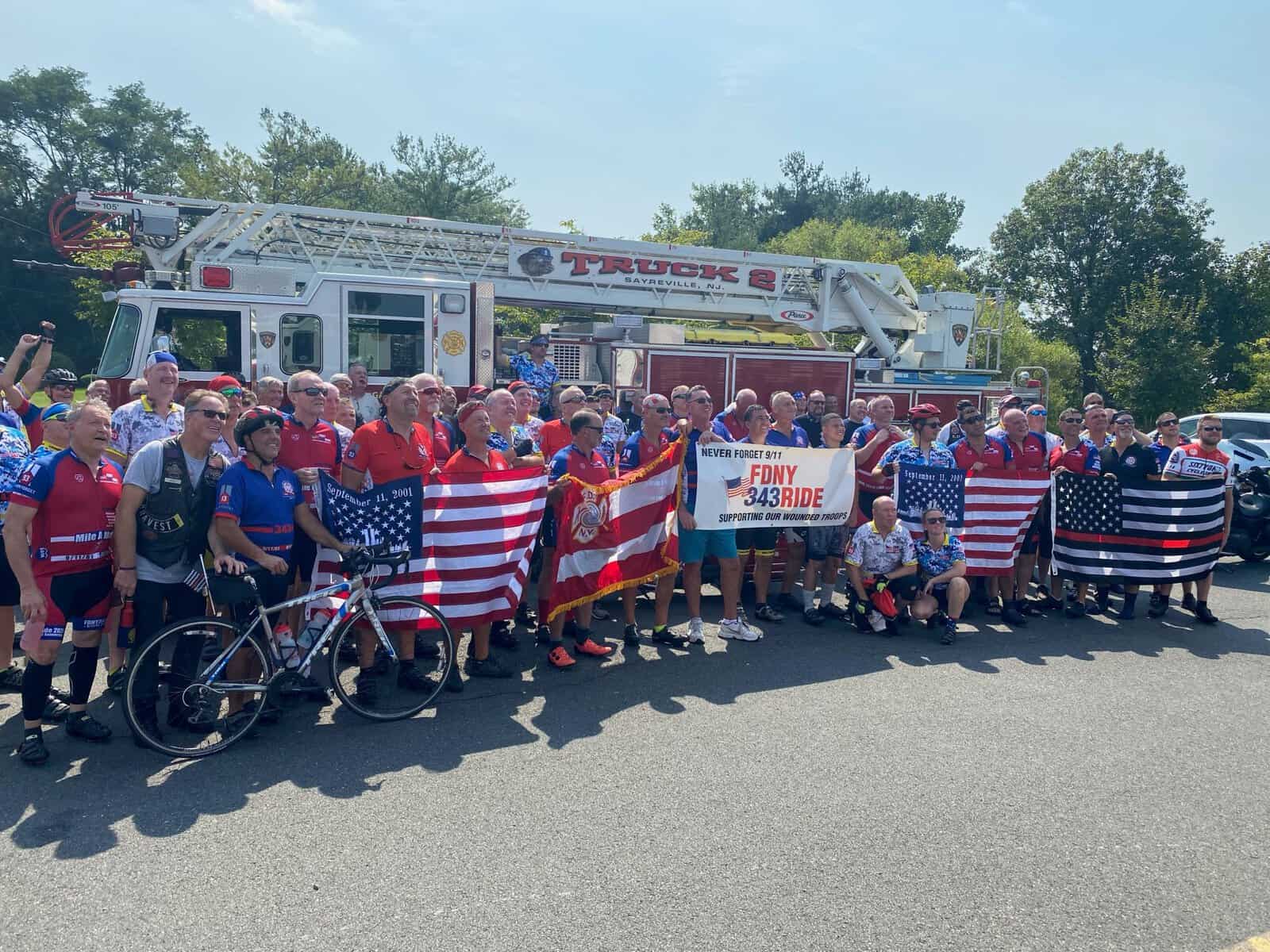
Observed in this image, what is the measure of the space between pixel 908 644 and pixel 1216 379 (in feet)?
130

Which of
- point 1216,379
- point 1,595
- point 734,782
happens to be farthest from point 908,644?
point 1216,379

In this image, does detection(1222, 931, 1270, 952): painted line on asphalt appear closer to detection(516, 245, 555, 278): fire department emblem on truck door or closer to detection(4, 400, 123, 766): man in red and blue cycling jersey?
detection(4, 400, 123, 766): man in red and blue cycling jersey

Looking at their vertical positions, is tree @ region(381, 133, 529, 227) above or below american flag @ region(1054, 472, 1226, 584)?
above

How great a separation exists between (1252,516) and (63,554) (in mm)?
12559

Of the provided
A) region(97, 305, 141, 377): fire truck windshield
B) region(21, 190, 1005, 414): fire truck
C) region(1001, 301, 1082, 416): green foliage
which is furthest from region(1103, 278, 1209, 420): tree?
region(97, 305, 141, 377): fire truck windshield

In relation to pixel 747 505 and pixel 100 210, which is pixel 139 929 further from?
pixel 100 210

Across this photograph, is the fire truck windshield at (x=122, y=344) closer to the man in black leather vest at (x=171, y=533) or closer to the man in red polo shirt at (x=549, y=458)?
the man in red polo shirt at (x=549, y=458)

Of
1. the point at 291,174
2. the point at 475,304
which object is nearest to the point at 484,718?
the point at 475,304

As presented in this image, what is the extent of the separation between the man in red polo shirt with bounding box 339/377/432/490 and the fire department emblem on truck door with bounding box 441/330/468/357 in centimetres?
517

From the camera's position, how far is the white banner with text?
7.30m

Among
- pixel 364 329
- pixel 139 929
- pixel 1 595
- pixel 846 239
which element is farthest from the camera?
pixel 846 239

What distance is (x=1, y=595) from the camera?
5.45m

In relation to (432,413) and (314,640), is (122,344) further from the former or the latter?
(314,640)

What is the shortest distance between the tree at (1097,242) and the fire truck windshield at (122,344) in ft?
147
